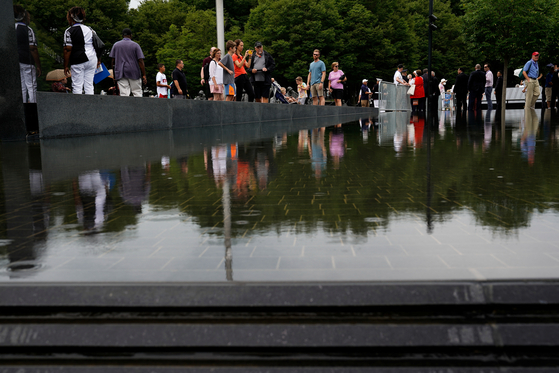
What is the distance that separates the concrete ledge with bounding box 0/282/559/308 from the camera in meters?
2.51

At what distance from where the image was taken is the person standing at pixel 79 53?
1210 centimetres

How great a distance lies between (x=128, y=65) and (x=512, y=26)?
104 ft

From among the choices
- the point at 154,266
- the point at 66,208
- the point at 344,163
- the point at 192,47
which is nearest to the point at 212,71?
the point at 344,163

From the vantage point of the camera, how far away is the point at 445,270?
2730 mm

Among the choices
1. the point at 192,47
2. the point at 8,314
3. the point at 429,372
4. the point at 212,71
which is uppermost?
the point at 192,47

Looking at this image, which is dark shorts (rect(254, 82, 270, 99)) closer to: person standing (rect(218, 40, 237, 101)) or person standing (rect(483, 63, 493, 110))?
person standing (rect(218, 40, 237, 101))

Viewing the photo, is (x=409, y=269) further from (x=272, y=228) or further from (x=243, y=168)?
(x=243, y=168)

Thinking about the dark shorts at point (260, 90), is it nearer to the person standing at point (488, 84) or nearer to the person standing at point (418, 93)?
the person standing at point (418, 93)

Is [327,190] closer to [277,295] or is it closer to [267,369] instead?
[277,295]

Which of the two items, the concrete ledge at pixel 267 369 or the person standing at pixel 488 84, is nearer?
the concrete ledge at pixel 267 369

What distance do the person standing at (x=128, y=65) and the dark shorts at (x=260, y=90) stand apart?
5556 mm

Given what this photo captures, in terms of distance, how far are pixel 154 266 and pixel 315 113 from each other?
22191 millimetres

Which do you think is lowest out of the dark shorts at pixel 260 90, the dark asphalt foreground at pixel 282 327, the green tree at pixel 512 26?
the dark asphalt foreground at pixel 282 327

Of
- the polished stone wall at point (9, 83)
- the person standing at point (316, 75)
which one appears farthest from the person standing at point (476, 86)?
the polished stone wall at point (9, 83)
